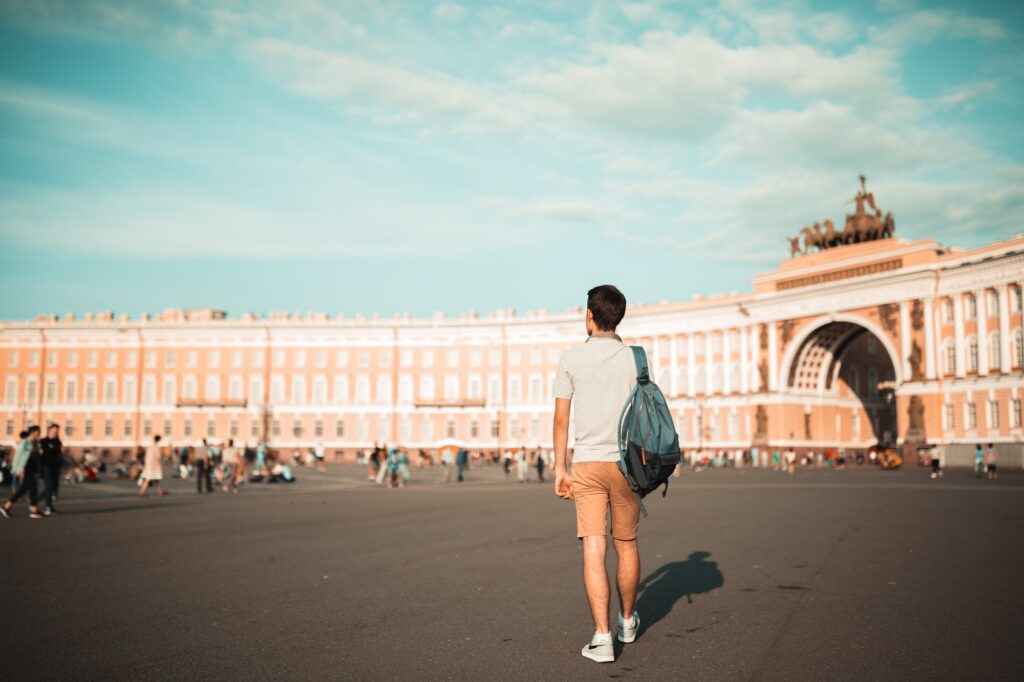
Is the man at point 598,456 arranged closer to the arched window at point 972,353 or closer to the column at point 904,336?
the arched window at point 972,353

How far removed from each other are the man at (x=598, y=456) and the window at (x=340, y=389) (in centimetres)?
8748

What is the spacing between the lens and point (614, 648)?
19.0 ft

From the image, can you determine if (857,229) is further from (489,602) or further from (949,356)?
(489,602)

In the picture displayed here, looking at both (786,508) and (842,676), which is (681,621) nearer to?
(842,676)

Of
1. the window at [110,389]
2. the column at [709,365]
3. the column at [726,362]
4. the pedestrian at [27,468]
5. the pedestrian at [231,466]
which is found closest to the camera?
the pedestrian at [27,468]

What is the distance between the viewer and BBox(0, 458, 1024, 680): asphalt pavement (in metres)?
5.43

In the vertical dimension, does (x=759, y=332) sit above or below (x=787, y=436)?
above

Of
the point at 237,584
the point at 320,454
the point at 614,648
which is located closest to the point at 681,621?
the point at 614,648

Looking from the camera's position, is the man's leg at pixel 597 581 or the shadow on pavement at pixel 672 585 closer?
the man's leg at pixel 597 581

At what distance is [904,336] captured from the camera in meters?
64.3

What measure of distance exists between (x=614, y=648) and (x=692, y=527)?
9697 millimetres

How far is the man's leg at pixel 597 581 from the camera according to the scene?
5.41 metres

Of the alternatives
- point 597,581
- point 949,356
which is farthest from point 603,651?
point 949,356

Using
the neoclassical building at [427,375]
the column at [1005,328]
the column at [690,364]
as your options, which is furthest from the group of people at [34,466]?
the column at [690,364]
